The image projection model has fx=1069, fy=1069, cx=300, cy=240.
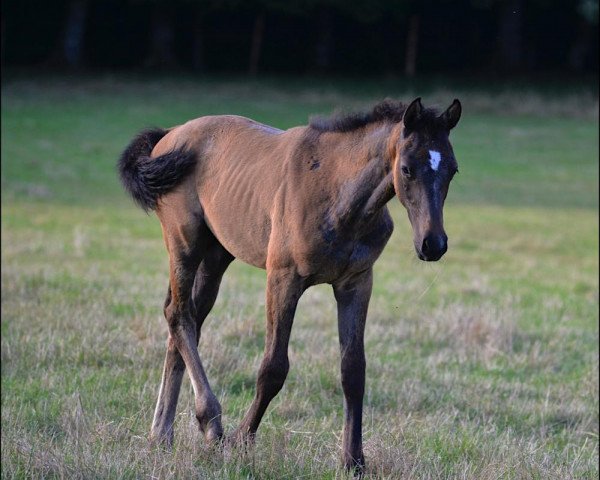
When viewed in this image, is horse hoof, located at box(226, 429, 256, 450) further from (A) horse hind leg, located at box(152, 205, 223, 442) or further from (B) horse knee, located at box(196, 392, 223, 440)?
(A) horse hind leg, located at box(152, 205, 223, 442)

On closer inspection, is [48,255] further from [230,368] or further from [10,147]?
[10,147]

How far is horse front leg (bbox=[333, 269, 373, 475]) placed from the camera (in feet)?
19.3

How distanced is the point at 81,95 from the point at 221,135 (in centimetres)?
2890

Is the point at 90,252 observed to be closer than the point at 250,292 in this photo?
No

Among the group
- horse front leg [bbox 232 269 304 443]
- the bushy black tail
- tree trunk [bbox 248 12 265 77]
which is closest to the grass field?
horse front leg [bbox 232 269 304 443]

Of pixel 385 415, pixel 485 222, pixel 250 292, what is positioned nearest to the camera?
pixel 385 415

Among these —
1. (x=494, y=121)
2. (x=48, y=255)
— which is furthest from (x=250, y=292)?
(x=494, y=121)

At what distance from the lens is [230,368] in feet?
26.2

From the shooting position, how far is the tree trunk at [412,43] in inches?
1629

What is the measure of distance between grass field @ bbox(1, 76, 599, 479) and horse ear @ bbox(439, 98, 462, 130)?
2.05 feet

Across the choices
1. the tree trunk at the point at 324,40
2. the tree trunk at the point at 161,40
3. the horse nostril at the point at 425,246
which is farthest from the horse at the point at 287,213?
the tree trunk at the point at 324,40

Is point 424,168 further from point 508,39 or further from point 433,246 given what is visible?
point 508,39

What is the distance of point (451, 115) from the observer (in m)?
5.27

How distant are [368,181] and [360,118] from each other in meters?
0.42
